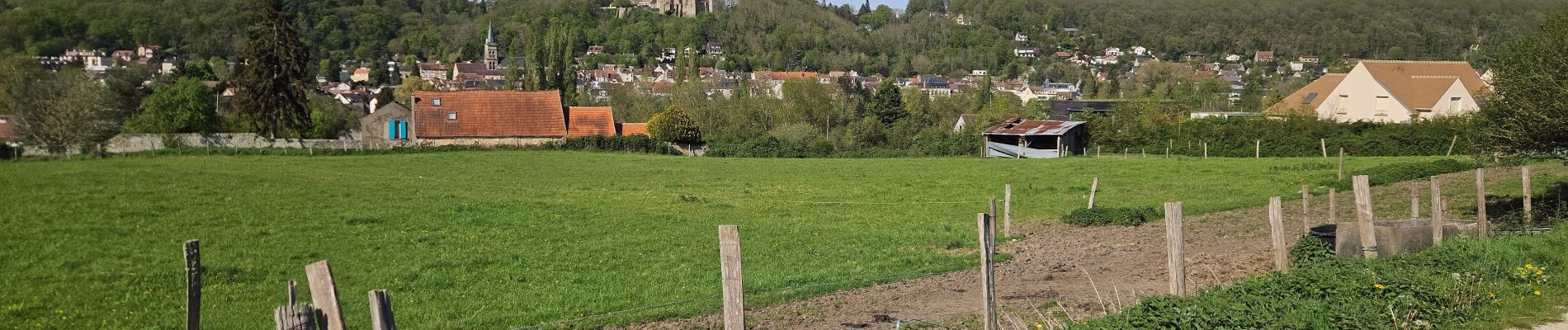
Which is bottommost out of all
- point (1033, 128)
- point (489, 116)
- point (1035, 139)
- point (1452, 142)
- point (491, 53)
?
point (1452, 142)

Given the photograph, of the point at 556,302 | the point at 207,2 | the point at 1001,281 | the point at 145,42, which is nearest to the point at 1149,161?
the point at 1001,281

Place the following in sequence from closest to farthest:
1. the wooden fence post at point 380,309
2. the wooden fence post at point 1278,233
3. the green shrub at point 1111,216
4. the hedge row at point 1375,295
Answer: the wooden fence post at point 380,309 → the hedge row at point 1375,295 → the wooden fence post at point 1278,233 → the green shrub at point 1111,216

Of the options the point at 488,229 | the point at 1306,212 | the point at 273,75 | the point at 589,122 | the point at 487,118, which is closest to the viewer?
the point at 1306,212

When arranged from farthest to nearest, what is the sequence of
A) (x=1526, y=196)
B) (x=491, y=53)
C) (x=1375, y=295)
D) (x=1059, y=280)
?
(x=491, y=53), (x=1526, y=196), (x=1059, y=280), (x=1375, y=295)

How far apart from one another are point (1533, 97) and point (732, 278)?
16.5 m

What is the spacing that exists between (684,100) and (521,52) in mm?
130651

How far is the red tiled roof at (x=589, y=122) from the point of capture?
51.6 meters

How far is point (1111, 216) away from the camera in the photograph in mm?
19797

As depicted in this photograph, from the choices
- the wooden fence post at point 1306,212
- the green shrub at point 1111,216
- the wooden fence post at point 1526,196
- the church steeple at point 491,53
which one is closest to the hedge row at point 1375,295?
the wooden fence post at point 1306,212

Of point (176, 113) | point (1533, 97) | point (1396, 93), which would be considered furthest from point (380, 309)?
point (1396, 93)

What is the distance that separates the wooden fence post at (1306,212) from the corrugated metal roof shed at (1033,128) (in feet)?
72.7

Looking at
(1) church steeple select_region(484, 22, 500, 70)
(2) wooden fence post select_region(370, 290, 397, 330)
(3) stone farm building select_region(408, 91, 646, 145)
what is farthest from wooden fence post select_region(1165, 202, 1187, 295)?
(1) church steeple select_region(484, 22, 500, 70)

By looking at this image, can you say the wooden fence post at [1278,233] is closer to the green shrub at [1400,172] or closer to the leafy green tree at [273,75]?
the green shrub at [1400,172]

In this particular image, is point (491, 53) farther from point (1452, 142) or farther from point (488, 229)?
point (488, 229)
